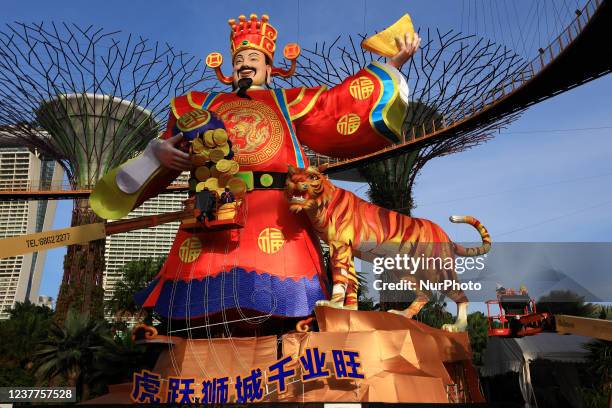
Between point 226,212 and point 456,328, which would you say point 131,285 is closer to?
point 226,212

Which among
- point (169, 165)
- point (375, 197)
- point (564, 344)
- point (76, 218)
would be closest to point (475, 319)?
point (375, 197)

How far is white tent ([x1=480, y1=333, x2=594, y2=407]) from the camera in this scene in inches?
556

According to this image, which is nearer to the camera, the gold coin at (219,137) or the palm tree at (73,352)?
the gold coin at (219,137)

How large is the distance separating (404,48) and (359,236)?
12.5 ft

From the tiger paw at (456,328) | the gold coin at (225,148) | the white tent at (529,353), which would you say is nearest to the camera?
the gold coin at (225,148)

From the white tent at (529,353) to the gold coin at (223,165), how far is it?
26.6 ft

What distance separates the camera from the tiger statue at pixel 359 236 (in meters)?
11.2

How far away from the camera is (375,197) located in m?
24.0

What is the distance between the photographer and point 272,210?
1170 cm

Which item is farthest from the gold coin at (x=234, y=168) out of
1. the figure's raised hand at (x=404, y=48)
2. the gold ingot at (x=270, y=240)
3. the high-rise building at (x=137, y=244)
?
the high-rise building at (x=137, y=244)

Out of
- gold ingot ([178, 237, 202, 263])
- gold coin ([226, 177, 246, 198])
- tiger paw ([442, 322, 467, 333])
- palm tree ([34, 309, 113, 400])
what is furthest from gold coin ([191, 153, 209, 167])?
palm tree ([34, 309, 113, 400])

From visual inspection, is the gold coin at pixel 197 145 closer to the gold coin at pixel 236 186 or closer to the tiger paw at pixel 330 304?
the gold coin at pixel 236 186

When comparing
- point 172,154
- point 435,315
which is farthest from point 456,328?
point 435,315

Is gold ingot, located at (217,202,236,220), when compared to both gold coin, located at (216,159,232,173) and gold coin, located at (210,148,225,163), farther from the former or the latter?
gold coin, located at (210,148,225,163)
